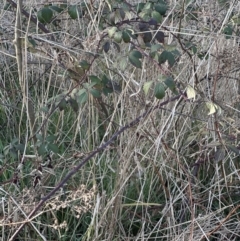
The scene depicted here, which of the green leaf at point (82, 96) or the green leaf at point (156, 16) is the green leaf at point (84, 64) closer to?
the green leaf at point (82, 96)

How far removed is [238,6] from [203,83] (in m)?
0.42

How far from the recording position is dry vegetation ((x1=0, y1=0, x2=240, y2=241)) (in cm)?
160

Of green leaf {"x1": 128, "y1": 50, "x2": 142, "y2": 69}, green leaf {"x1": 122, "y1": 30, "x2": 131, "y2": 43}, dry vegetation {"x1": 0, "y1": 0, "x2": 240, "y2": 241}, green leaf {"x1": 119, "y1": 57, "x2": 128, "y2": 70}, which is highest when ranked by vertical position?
green leaf {"x1": 122, "y1": 30, "x2": 131, "y2": 43}

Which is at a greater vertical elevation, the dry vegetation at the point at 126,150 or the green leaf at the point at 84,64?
the green leaf at the point at 84,64

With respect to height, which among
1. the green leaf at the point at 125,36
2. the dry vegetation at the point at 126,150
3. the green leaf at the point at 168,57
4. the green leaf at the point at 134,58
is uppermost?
the green leaf at the point at 125,36

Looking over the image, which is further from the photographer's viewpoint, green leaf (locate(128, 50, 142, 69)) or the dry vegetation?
the dry vegetation

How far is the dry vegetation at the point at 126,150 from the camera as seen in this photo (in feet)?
5.24

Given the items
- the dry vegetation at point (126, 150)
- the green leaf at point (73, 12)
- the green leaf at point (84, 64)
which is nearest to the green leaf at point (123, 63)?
the dry vegetation at point (126, 150)

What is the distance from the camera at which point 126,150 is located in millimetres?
1688

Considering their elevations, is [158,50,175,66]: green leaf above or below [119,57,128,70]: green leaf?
above

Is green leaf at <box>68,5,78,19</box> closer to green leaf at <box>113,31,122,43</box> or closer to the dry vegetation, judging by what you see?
the dry vegetation

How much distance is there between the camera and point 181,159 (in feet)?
6.17

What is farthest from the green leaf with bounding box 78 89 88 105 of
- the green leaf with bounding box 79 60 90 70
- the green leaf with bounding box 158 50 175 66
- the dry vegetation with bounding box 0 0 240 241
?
the green leaf with bounding box 158 50 175 66

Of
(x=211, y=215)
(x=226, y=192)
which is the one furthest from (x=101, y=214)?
(x=226, y=192)
